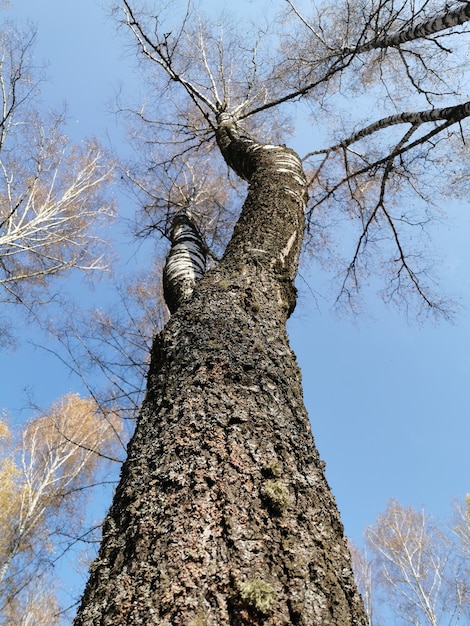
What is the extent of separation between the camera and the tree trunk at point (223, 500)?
82 centimetres

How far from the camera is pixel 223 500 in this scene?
3.28 feet

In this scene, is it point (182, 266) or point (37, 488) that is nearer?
point (182, 266)

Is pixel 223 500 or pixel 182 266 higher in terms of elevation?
pixel 182 266

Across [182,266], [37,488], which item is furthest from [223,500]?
[37,488]

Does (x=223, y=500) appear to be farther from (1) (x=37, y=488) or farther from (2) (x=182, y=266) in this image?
(1) (x=37, y=488)

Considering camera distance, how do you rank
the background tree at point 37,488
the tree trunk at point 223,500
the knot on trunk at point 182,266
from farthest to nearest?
the background tree at point 37,488, the knot on trunk at point 182,266, the tree trunk at point 223,500

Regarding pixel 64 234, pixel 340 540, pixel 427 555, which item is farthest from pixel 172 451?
pixel 427 555

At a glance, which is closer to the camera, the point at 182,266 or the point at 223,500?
the point at 223,500

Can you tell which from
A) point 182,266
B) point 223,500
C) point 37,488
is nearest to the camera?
point 223,500

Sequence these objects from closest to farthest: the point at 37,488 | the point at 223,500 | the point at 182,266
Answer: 1. the point at 223,500
2. the point at 182,266
3. the point at 37,488

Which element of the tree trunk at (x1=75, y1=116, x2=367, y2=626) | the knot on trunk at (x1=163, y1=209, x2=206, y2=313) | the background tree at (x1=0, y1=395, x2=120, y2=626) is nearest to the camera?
the tree trunk at (x1=75, y1=116, x2=367, y2=626)

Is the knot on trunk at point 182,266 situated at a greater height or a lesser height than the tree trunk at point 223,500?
greater

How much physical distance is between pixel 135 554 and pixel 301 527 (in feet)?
1.29

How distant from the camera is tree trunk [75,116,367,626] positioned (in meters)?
0.82
